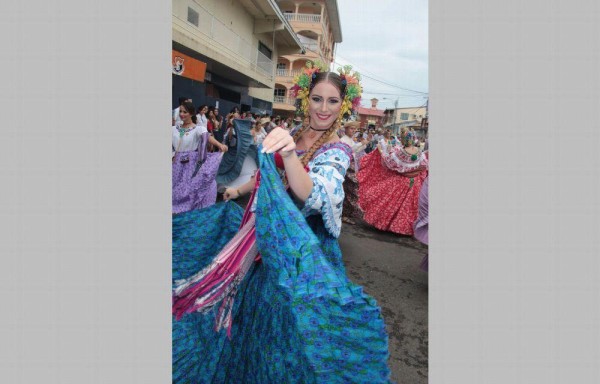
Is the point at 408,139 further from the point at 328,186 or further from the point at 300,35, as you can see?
the point at 300,35

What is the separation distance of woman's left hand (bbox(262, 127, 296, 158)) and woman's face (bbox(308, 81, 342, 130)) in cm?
54

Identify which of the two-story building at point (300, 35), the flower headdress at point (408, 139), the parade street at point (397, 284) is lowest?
the parade street at point (397, 284)

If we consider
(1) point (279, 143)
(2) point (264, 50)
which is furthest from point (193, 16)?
(1) point (279, 143)

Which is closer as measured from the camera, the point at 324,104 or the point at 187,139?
the point at 324,104

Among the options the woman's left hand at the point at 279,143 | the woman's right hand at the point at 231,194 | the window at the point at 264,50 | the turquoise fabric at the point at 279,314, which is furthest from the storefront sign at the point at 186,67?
the woman's left hand at the point at 279,143

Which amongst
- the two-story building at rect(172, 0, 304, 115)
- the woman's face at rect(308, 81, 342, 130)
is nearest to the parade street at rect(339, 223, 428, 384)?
the woman's face at rect(308, 81, 342, 130)

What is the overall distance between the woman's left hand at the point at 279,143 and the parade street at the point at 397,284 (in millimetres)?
1774

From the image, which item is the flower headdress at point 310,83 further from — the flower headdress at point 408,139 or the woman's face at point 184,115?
the flower headdress at point 408,139

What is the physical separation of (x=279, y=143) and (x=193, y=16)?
39.3ft

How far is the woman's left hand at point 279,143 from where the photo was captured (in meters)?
1.25

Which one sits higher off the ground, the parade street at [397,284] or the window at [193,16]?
the window at [193,16]

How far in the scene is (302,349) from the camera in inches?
46.5

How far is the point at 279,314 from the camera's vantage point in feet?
4.60

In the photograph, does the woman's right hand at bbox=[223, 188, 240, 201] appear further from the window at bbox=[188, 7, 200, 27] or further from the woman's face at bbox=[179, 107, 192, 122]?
the window at bbox=[188, 7, 200, 27]
